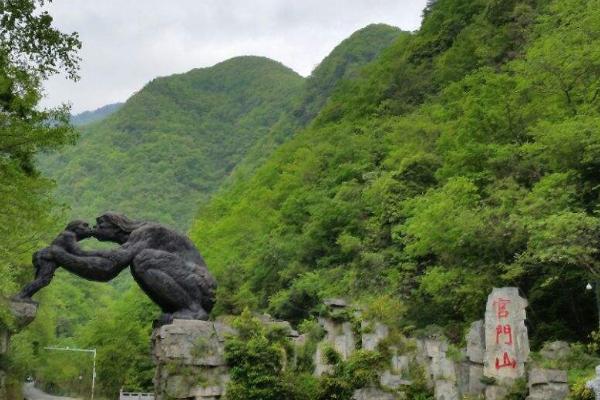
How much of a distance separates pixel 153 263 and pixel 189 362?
6.69 ft

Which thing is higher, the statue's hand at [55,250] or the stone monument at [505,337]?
the statue's hand at [55,250]

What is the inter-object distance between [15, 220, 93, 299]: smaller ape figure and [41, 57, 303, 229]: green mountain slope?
46.1 meters

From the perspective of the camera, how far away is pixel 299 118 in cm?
6122

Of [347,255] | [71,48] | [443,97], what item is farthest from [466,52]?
[71,48]

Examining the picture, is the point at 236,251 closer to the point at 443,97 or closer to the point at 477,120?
the point at 443,97

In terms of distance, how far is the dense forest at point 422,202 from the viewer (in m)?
14.0

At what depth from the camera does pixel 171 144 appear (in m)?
73.4

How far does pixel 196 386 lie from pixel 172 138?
6387 centimetres

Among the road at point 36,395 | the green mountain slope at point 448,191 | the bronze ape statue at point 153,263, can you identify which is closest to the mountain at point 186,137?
the road at point 36,395

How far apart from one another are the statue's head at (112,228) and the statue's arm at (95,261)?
1.90ft

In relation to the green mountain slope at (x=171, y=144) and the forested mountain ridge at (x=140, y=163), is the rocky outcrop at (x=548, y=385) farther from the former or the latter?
the green mountain slope at (x=171, y=144)

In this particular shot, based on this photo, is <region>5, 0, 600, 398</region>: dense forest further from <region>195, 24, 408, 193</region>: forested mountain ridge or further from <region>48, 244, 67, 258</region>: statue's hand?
<region>195, 24, 408, 193</region>: forested mountain ridge

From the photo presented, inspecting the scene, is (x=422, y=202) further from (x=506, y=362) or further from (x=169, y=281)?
(x=169, y=281)

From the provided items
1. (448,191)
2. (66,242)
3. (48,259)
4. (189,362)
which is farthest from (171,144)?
(189,362)
